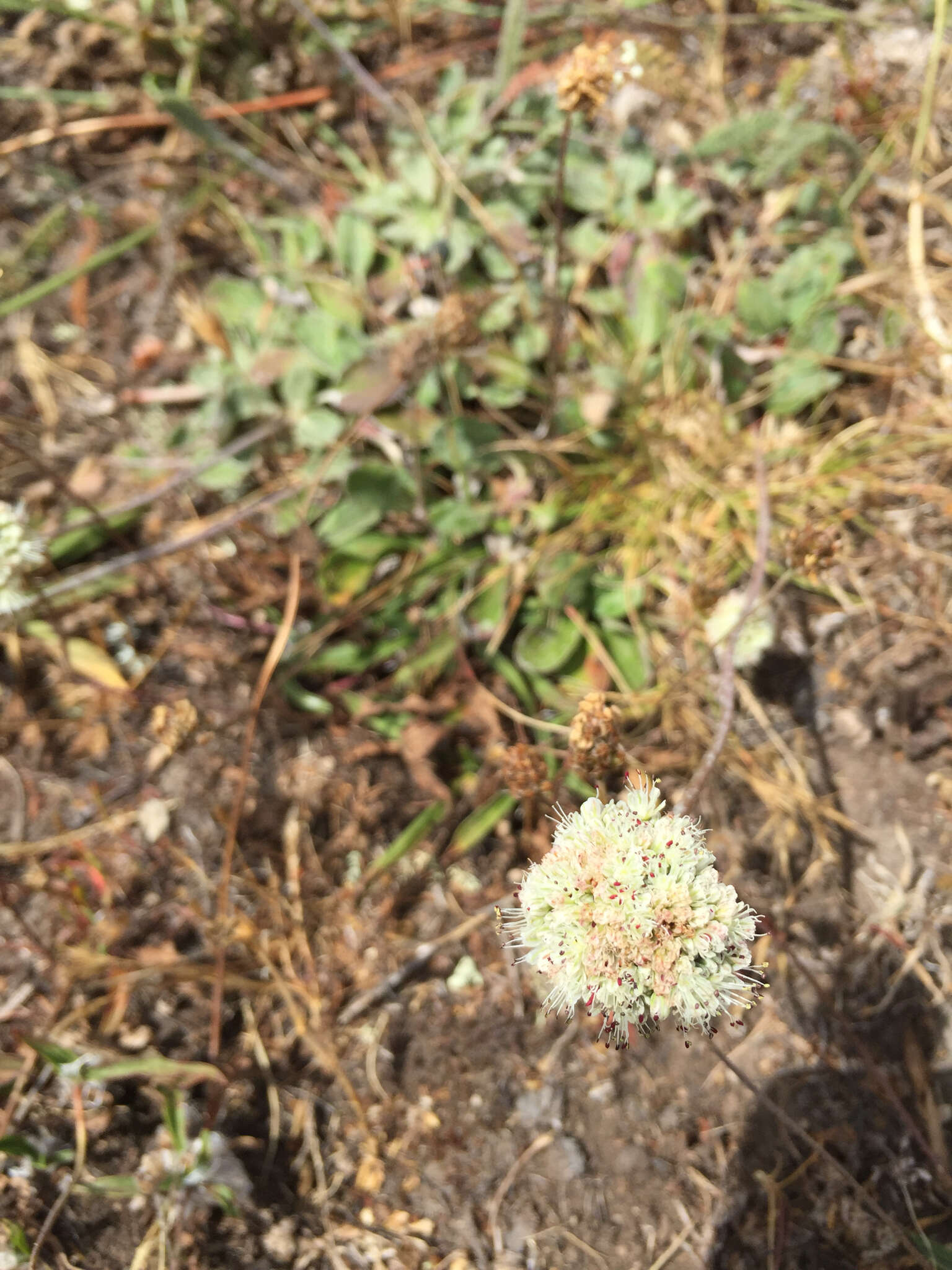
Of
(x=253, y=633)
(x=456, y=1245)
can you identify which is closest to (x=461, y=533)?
(x=253, y=633)

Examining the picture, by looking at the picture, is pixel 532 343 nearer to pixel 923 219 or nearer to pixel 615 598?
pixel 615 598

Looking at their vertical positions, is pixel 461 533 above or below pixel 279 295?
below

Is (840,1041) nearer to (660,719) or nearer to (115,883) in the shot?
(660,719)

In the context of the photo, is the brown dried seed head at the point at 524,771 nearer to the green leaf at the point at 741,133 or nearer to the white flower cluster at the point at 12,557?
the white flower cluster at the point at 12,557

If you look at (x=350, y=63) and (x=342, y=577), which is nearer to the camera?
(x=342, y=577)

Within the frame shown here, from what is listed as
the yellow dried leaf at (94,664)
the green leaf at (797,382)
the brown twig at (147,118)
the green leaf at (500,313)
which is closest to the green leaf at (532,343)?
the green leaf at (500,313)

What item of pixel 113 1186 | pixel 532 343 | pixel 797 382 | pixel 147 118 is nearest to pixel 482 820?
pixel 113 1186

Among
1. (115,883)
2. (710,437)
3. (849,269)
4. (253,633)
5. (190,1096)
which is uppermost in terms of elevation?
(849,269)
